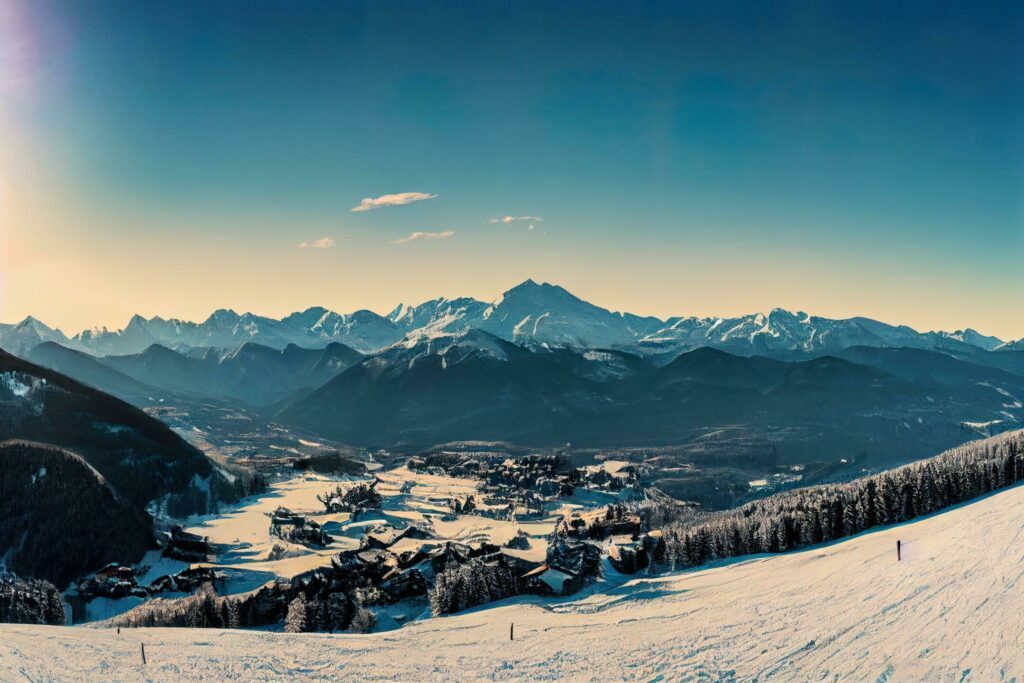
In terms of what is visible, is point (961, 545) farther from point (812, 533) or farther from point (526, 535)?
point (526, 535)

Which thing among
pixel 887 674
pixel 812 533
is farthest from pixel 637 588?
Answer: pixel 887 674

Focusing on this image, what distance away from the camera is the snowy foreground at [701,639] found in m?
58.1

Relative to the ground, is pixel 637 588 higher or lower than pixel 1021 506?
lower

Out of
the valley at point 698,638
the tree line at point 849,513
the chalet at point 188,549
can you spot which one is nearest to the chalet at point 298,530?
the chalet at point 188,549

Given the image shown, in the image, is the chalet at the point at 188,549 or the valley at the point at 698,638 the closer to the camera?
the valley at the point at 698,638

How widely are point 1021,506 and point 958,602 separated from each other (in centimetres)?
4088

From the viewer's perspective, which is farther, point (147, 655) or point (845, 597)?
point (845, 597)

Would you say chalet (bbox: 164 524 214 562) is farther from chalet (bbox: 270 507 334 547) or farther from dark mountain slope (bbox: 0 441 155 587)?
chalet (bbox: 270 507 334 547)

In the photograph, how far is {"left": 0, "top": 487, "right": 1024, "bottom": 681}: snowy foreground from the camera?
58.1 meters

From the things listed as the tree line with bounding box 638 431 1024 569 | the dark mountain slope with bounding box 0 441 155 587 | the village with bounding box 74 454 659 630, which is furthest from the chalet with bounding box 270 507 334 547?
the tree line with bounding box 638 431 1024 569

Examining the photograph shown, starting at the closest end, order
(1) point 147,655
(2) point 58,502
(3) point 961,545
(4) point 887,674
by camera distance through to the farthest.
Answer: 1. (4) point 887,674
2. (1) point 147,655
3. (3) point 961,545
4. (2) point 58,502

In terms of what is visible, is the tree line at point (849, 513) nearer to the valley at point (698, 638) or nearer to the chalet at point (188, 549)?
the valley at point (698, 638)

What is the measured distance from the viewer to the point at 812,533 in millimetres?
119312

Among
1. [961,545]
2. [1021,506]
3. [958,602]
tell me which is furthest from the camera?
[1021,506]
